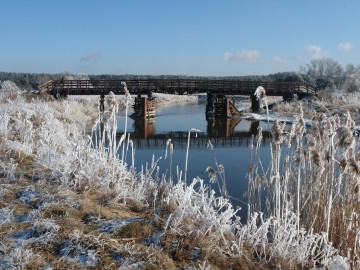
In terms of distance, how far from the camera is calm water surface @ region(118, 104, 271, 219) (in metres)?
9.91

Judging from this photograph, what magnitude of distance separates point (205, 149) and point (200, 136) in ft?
16.6

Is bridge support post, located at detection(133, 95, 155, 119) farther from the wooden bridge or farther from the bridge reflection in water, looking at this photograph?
the bridge reflection in water

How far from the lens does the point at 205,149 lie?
1493 cm

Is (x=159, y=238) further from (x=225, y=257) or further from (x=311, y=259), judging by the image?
(x=311, y=259)

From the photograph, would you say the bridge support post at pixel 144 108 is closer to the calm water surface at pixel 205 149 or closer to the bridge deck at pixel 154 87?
the bridge deck at pixel 154 87

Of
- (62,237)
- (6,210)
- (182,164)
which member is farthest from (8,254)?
(182,164)

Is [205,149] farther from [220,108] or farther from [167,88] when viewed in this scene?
[167,88]

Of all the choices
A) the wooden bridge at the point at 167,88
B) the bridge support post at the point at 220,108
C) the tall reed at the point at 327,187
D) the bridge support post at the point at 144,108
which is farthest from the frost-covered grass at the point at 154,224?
the bridge support post at the point at 220,108

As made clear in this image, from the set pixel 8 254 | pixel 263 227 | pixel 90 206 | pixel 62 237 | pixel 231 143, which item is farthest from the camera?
pixel 231 143

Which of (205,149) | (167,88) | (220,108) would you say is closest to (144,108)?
(167,88)

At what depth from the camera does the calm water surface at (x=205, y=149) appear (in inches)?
390

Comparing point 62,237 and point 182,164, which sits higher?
point 62,237

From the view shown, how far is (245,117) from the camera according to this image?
29219 millimetres

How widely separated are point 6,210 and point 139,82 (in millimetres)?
26277
